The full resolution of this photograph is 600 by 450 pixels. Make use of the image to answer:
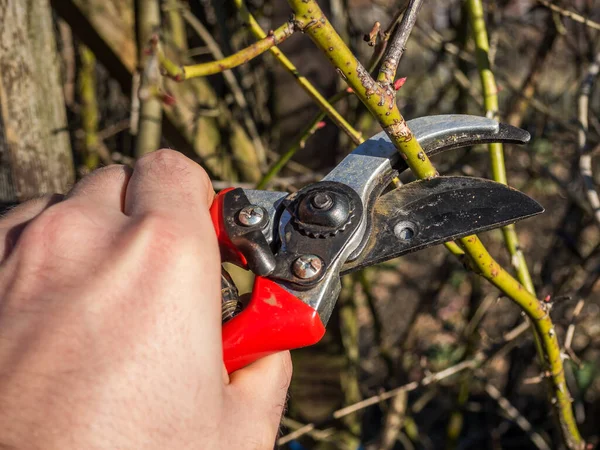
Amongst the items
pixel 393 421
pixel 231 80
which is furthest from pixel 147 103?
pixel 393 421

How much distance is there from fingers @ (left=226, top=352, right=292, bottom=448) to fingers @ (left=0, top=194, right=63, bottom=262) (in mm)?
415

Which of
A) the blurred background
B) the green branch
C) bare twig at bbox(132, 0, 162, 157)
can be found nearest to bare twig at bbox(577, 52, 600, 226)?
the blurred background

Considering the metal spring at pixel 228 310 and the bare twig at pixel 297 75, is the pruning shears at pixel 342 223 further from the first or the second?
the bare twig at pixel 297 75

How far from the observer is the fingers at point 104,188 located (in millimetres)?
1039

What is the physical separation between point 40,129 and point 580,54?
2087 mm

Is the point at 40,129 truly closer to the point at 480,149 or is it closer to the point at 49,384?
the point at 49,384

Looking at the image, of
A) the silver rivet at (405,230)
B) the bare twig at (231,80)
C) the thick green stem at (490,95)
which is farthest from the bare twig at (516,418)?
the silver rivet at (405,230)

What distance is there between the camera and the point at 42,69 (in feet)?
5.31

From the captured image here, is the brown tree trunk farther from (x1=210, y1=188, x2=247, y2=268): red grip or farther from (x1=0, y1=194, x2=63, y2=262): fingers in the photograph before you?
(x1=210, y1=188, x2=247, y2=268): red grip

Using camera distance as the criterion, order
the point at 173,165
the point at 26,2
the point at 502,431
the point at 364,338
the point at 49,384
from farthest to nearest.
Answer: the point at 364,338
the point at 502,431
the point at 26,2
the point at 173,165
the point at 49,384

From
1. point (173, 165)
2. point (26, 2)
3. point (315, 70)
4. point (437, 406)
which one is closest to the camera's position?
point (173, 165)

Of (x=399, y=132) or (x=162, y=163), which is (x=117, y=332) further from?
(x=399, y=132)

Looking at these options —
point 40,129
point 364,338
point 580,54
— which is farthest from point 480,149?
point 364,338

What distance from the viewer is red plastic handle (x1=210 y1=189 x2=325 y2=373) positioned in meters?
1.11
